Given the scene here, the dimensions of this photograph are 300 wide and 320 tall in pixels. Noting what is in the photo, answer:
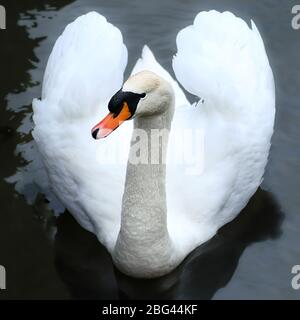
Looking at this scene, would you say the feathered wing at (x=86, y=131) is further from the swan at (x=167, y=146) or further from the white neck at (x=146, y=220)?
the white neck at (x=146, y=220)

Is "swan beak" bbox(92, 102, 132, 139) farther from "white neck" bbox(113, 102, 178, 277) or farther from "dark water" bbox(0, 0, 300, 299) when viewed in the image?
"dark water" bbox(0, 0, 300, 299)

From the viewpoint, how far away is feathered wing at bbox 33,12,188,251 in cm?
539

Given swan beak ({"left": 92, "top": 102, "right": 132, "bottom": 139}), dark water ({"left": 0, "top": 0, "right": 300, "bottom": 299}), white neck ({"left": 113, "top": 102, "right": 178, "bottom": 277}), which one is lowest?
dark water ({"left": 0, "top": 0, "right": 300, "bottom": 299})

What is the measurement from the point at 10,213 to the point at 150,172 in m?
1.45

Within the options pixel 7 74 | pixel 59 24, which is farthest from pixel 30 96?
pixel 59 24

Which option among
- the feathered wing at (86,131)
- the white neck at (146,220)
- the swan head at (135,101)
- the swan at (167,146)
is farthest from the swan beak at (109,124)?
the feathered wing at (86,131)

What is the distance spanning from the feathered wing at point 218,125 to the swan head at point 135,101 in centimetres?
84

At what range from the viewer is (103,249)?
5.72 meters

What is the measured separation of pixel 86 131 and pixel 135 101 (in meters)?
1.08

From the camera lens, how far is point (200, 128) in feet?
18.2

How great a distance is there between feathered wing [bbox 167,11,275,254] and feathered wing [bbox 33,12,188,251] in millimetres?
348

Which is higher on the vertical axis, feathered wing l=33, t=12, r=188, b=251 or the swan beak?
the swan beak

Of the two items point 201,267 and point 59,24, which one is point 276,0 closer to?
point 59,24

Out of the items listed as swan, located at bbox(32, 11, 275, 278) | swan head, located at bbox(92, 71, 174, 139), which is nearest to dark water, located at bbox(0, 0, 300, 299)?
swan, located at bbox(32, 11, 275, 278)
